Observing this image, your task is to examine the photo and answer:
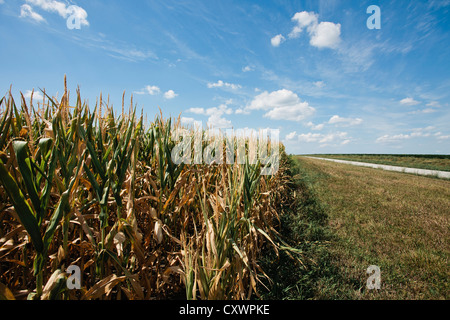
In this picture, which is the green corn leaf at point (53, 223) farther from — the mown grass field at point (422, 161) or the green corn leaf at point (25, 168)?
the mown grass field at point (422, 161)

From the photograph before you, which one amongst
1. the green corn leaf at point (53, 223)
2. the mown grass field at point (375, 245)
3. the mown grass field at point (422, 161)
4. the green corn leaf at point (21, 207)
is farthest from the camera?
the mown grass field at point (422, 161)

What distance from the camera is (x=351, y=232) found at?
11.4ft

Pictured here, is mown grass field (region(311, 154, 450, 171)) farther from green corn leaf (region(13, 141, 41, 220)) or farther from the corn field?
green corn leaf (region(13, 141, 41, 220))

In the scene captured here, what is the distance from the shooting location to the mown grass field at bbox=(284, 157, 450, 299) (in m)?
2.12

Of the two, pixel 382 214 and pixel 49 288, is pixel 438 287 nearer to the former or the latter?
pixel 382 214

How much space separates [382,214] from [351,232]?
54.5 inches

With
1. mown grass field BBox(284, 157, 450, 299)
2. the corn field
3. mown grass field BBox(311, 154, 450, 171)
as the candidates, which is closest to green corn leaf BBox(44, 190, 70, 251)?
the corn field

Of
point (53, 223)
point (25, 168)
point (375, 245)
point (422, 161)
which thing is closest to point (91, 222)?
point (53, 223)

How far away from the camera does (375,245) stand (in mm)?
3070

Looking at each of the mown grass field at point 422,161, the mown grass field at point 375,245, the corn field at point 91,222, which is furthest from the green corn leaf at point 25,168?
the mown grass field at point 422,161

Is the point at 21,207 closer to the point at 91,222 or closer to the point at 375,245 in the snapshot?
the point at 91,222

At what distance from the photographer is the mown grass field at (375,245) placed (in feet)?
6.96
